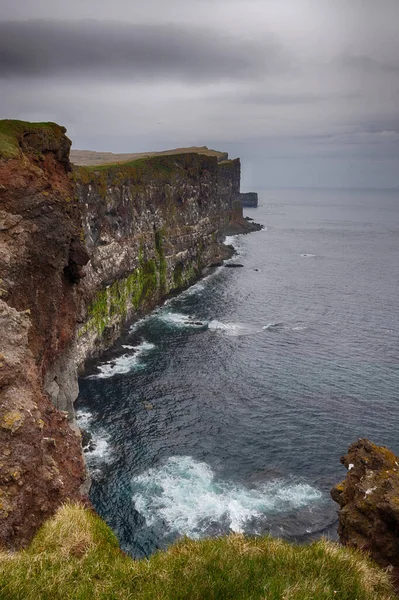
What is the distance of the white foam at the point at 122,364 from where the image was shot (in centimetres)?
7156

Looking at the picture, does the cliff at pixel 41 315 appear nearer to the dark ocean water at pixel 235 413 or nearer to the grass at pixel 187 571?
the grass at pixel 187 571

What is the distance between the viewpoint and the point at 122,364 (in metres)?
75.3

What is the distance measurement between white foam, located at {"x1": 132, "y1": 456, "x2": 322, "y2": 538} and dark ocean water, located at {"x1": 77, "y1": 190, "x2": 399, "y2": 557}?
0.43 feet

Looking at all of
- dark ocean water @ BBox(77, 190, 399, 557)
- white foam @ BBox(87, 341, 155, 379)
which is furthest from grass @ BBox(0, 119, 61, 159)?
white foam @ BBox(87, 341, 155, 379)

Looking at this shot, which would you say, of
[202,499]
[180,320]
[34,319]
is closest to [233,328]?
[180,320]

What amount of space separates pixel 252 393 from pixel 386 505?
46141 mm

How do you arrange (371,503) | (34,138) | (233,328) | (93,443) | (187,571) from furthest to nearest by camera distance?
(233,328) → (93,443) → (34,138) → (371,503) → (187,571)

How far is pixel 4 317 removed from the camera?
24.5 metres

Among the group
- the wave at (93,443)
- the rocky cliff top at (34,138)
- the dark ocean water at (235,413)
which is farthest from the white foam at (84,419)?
the rocky cliff top at (34,138)

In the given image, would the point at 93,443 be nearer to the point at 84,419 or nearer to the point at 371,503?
the point at 84,419

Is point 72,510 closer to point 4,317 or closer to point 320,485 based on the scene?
point 4,317

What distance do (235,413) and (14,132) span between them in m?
42.2

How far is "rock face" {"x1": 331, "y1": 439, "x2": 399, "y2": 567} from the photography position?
20.2 m

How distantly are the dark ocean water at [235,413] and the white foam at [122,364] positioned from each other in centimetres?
29
